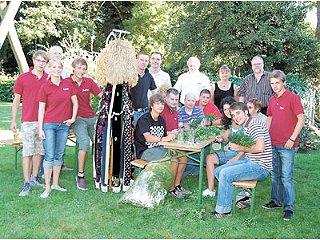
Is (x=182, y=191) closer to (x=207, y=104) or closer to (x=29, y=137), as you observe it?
(x=207, y=104)

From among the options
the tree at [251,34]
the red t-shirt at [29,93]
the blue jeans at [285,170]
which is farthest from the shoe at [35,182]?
the tree at [251,34]

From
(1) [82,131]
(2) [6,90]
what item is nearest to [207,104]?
(1) [82,131]

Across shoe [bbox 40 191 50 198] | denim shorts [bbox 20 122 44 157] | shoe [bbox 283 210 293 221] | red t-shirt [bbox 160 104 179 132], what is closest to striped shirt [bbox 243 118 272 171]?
shoe [bbox 283 210 293 221]

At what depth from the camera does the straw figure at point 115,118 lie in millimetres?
4629

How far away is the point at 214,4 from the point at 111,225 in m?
11.5

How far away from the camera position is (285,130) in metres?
4.07

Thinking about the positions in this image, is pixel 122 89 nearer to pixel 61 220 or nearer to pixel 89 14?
pixel 61 220

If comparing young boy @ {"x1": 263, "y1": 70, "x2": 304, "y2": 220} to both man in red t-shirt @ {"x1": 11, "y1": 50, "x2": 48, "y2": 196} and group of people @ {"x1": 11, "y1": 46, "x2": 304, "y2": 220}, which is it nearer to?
group of people @ {"x1": 11, "y1": 46, "x2": 304, "y2": 220}

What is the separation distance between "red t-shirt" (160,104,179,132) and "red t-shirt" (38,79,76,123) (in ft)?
3.81

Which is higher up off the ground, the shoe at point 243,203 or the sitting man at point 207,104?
the sitting man at point 207,104

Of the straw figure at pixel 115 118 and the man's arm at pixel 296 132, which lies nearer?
the man's arm at pixel 296 132

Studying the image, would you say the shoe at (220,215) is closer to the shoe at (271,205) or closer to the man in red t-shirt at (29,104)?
the shoe at (271,205)

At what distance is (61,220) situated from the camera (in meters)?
3.86

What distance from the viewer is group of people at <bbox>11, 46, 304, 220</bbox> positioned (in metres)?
4.05
